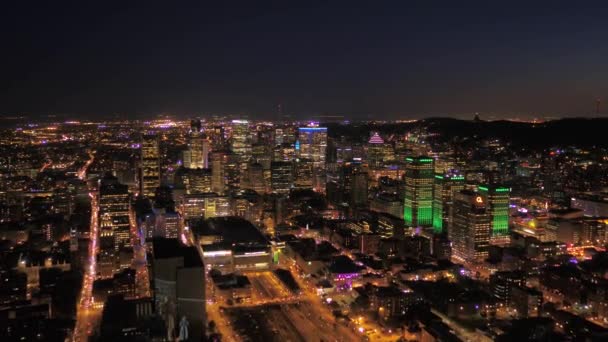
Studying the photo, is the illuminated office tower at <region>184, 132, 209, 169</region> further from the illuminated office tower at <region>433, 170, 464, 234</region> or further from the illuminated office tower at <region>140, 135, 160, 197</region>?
the illuminated office tower at <region>433, 170, 464, 234</region>

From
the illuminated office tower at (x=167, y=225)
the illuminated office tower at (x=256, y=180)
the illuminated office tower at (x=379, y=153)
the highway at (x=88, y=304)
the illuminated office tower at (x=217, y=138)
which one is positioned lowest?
the highway at (x=88, y=304)

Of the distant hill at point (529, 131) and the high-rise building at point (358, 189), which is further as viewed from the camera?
the distant hill at point (529, 131)

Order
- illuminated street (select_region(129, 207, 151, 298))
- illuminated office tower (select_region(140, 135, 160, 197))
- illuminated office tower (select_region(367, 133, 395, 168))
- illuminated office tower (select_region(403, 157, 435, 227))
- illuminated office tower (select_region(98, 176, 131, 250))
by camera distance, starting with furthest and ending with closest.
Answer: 1. illuminated office tower (select_region(367, 133, 395, 168))
2. illuminated office tower (select_region(140, 135, 160, 197))
3. illuminated office tower (select_region(403, 157, 435, 227))
4. illuminated office tower (select_region(98, 176, 131, 250))
5. illuminated street (select_region(129, 207, 151, 298))

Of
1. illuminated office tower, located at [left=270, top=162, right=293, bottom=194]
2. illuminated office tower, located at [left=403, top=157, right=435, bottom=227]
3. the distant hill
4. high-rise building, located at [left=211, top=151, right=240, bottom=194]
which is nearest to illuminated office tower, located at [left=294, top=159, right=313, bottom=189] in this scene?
illuminated office tower, located at [left=270, top=162, right=293, bottom=194]

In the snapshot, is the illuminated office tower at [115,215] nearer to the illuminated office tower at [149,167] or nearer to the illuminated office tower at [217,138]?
the illuminated office tower at [149,167]

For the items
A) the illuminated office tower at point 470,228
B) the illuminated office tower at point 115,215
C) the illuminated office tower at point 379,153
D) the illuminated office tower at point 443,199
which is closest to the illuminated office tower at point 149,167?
the illuminated office tower at point 115,215

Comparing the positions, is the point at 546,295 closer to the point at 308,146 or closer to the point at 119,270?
the point at 119,270

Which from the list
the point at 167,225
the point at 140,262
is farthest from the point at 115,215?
the point at 140,262
